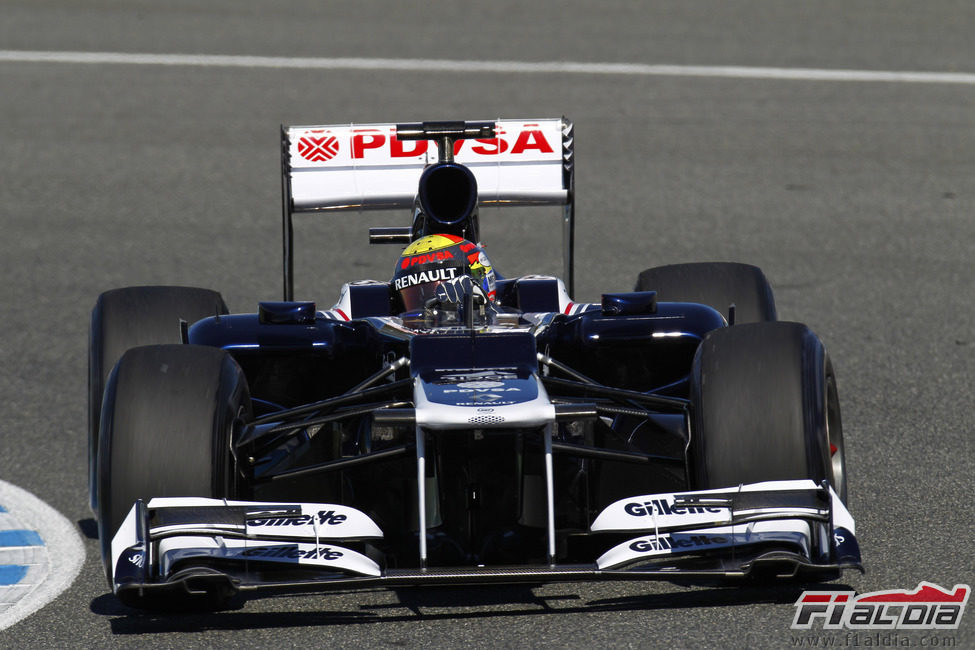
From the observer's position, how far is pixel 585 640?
4.72 metres

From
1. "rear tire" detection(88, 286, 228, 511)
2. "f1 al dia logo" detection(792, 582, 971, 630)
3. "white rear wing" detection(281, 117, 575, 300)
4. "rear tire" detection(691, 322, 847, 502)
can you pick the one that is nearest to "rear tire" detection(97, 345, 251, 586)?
"rear tire" detection(88, 286, 228, 511)

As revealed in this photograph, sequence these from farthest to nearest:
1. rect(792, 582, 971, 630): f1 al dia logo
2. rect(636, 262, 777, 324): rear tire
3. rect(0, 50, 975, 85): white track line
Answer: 1. rect(0, 50, 975, 85): white track line
2. rect(636, 262, 777, 324): rear tire
3. rect(792, 582, 971, 630): f1 al dia logo

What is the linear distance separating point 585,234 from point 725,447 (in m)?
6.48

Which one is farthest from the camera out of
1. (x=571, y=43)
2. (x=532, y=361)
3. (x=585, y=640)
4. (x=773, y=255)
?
(x=571, y=43)

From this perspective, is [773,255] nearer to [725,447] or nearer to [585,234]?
[585,234]

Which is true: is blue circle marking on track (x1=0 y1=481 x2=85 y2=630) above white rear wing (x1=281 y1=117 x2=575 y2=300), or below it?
below

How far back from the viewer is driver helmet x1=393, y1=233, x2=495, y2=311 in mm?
6168

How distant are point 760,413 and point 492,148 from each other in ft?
9.69

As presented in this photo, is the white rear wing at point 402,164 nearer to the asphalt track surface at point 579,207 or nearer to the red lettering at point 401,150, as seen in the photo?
the red lettering at point 401,150

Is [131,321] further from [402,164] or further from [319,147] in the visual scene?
[402,164]

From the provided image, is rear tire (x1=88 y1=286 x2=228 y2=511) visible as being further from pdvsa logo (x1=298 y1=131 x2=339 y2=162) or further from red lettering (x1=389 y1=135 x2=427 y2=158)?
red lettering (x1=389 y1=135 x2=427 y2=158)

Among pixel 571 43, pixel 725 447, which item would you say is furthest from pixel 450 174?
pixel 571 43

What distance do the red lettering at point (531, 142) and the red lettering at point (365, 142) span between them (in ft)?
2.01

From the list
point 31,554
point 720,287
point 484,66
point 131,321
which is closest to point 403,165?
point 720,287
